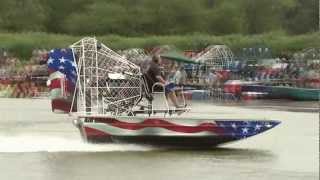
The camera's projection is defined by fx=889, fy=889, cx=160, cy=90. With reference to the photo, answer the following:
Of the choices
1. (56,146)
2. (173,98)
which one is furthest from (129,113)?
(56,146)

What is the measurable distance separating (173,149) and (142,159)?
1.53 metres

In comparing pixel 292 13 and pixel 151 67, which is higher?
pixel 292 13

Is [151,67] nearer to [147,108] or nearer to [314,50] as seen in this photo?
[147,108]

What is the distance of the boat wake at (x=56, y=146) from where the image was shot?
66.5ft

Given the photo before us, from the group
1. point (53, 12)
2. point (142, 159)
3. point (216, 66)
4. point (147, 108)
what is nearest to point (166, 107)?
point (147, 108)

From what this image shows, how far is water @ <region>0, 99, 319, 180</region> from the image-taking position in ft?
56.7

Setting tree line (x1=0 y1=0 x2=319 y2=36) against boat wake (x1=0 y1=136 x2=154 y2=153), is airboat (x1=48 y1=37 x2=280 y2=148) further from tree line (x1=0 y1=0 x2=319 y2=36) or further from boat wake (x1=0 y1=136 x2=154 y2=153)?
tree line (x1=0 y1=0 x2=319 y2=36)

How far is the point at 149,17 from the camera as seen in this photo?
89750mm

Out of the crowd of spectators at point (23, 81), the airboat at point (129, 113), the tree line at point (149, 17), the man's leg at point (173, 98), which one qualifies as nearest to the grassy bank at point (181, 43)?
the crowd of spectators at point (23, 81)

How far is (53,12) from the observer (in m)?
98.8

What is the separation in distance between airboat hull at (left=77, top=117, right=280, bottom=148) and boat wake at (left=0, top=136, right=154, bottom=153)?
0.53ft

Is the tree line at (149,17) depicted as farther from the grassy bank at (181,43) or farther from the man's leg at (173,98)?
the man's leg at (173,98)

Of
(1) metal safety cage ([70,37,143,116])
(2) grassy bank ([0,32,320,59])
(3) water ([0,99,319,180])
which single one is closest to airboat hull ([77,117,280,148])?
(3) water ([0,99,319,180])

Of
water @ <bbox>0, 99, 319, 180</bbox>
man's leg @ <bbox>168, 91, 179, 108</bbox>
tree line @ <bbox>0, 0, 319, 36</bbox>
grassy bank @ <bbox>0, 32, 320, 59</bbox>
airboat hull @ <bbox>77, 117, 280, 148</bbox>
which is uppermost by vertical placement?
tree line @ <bbox>0, 0, 319, 36</bbox>
